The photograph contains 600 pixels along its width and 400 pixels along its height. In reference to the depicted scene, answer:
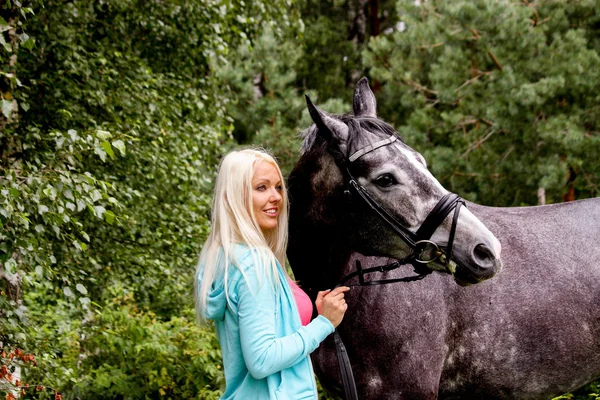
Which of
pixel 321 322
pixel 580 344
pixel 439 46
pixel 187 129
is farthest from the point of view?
pixel 439 46

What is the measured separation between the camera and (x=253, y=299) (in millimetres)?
1981

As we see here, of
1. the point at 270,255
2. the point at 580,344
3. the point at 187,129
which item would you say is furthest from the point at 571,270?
the point at 187,129

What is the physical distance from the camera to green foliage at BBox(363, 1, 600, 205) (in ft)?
24.5

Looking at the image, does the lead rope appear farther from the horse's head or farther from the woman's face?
the woman's face

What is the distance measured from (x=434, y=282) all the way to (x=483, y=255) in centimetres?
63

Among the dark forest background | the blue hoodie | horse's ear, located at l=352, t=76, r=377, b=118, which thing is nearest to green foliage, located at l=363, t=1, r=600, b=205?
the dark forest background

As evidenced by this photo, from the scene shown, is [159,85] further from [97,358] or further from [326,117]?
[326,117]

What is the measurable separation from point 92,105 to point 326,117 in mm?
2728

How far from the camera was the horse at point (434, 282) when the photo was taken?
2486 mm

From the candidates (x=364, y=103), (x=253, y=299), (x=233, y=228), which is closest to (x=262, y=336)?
(x=253, y=299)

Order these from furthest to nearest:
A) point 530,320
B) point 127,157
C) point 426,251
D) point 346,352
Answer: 1. point 127,157
2. point 530,320
3. point 346,352
4. point 426,251

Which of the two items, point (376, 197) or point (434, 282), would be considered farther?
point (434, 282)

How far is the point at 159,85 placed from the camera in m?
5.25

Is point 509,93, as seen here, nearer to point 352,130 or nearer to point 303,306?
point 352,130
